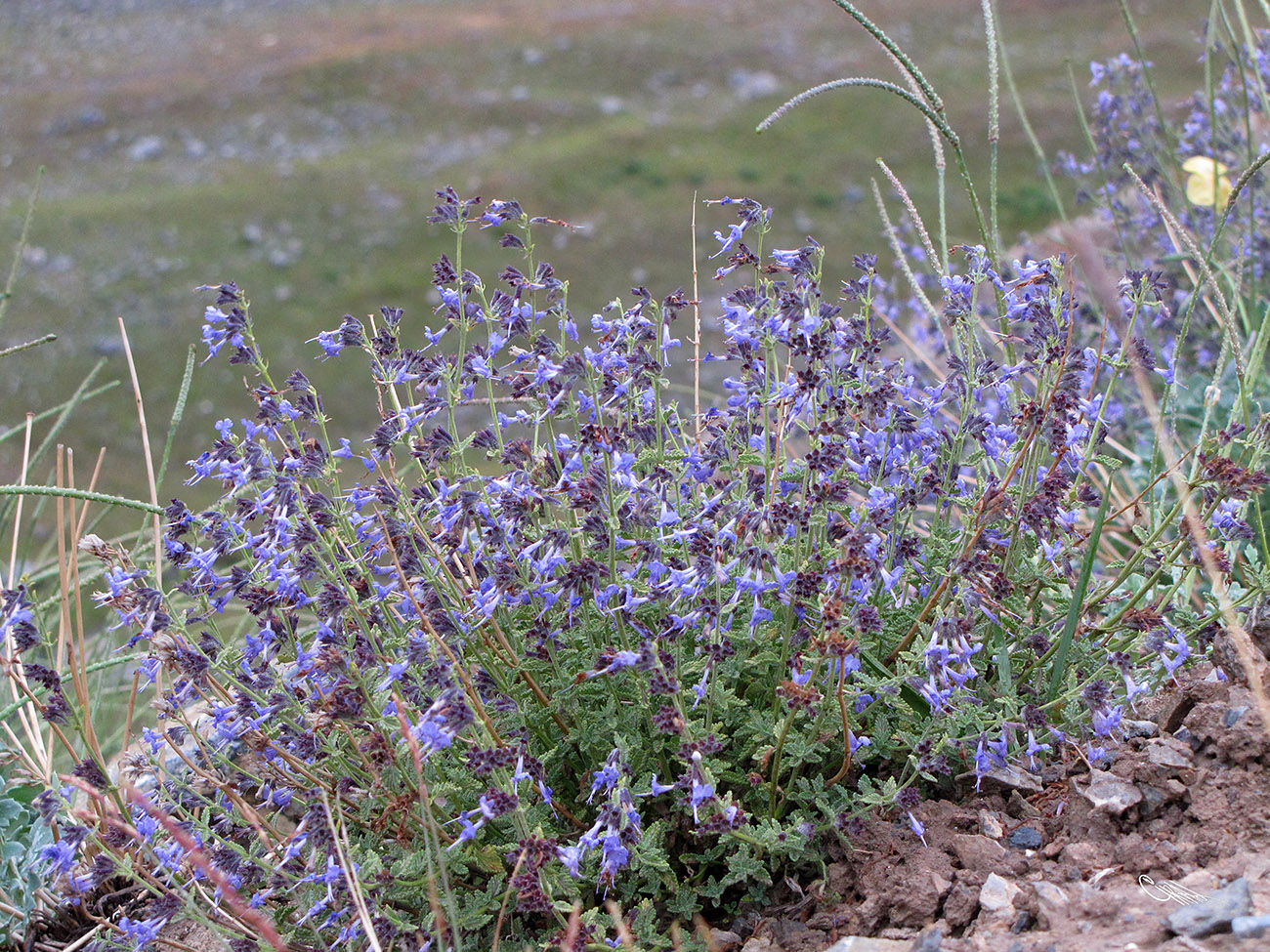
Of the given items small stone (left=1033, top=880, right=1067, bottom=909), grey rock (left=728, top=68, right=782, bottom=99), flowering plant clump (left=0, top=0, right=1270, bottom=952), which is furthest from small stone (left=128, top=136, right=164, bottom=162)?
small stone (left=1033, top=880, right=1067, bottom=909)

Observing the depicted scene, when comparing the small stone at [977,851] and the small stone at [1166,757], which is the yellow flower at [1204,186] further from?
the small stone at [977,851]

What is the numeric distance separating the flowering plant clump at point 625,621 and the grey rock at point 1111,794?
64 mm

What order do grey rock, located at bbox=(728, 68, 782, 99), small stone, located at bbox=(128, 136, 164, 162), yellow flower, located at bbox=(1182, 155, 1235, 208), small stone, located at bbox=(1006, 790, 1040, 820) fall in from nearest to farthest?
small stone, located at bbox=(1006, 790, 1040, 820), yellow flower, located at bbox=(1182, 155, 1235, 208), small stone, located at bbox=(128, 136, 164, 162), grey rock, located at bbox=(728, 68, 782, 99)

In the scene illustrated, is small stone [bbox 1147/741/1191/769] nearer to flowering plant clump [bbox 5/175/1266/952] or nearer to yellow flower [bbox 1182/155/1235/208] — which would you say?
flowering plant clump [bbox 5/175/1266/952]

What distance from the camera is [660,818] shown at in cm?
216

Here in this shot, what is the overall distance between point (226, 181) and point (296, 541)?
20609 mm


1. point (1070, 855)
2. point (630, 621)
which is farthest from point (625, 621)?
point (1070, 855)

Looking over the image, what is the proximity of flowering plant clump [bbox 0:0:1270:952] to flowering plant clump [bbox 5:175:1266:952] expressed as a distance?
0.4 inches

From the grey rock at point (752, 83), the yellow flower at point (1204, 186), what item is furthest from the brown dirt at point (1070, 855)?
the grey rock at point (752, 83)

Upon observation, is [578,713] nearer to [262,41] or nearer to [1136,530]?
[1136,530]

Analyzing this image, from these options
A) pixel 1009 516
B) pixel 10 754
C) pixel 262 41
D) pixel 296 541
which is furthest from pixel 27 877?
pixel 262 41

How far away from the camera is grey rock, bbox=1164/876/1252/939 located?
1.59 m

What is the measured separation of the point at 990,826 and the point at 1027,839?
2.9 inches

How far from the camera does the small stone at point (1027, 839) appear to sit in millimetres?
2053
